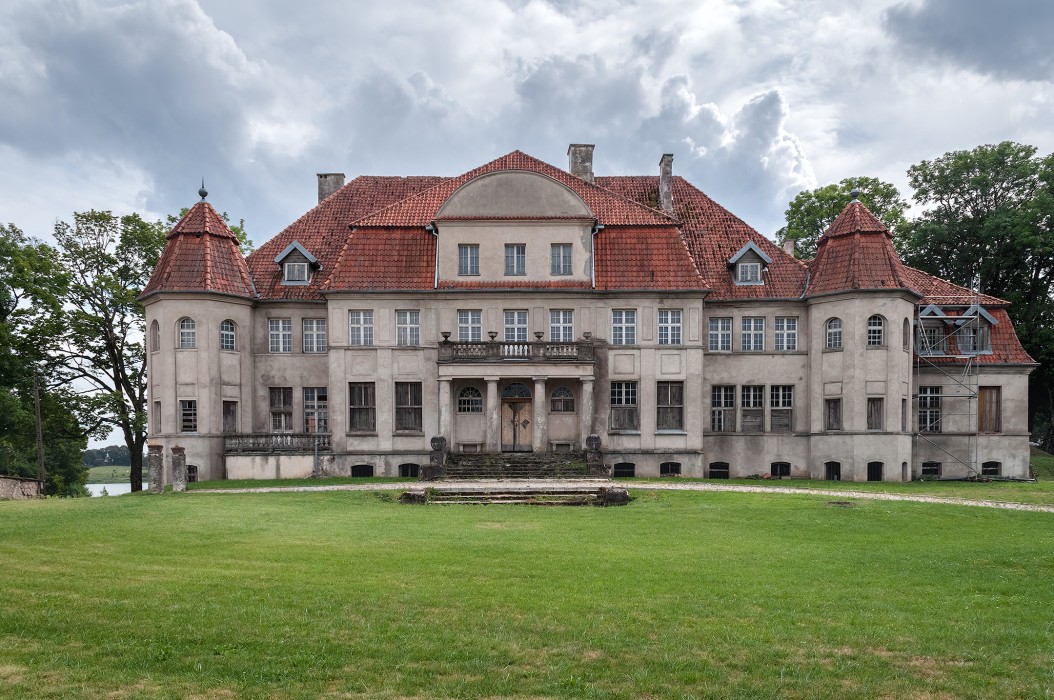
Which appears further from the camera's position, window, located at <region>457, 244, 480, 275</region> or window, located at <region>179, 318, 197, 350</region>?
window, located at <region>457, 244, 480, 275</region>

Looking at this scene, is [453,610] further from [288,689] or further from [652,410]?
[652,410]

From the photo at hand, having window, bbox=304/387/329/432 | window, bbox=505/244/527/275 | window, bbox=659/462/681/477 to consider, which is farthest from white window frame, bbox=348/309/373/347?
window, bbox=659/462/681/477

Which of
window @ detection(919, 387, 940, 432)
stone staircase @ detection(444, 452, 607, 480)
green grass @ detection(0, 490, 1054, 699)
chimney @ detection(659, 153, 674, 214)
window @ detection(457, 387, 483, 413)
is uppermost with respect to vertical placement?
chimney @ detection(659, 153, 674, 214)

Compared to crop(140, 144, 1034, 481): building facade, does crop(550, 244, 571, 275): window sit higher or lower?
higher

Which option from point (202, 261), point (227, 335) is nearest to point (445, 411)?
point (227, 335)

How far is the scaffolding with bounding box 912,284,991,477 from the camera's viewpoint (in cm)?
3962

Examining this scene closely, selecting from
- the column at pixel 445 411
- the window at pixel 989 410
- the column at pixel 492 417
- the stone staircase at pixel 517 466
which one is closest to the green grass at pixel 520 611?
the stone staircase at pixel 517 466

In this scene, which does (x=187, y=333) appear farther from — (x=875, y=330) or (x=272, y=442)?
(x=875, y=330)

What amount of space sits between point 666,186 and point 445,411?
1641cm

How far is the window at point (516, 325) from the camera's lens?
37938mm

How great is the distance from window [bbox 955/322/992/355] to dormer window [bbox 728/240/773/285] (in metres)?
9.98

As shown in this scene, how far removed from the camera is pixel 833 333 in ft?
124

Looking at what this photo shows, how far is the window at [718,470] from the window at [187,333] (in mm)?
23734

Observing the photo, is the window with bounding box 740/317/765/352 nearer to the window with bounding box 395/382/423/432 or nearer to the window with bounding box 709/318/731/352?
the window with bounding box 709/318/731/352
